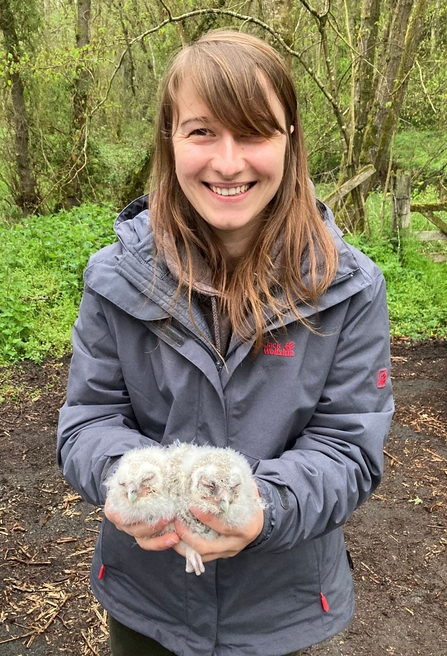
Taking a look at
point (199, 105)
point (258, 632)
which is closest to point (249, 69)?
point (199, 105)

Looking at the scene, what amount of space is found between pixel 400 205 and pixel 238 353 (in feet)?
26.2

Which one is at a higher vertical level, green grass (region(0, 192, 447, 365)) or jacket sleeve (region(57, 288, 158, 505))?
jacket sleeve (region(57, 288, 158, 505))

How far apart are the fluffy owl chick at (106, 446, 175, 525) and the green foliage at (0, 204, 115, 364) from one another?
17.5ft

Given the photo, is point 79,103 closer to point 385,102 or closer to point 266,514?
point 385,102

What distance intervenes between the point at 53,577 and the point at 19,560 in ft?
1.02

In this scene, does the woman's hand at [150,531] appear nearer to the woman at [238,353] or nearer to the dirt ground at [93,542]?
the woman at [238,353]

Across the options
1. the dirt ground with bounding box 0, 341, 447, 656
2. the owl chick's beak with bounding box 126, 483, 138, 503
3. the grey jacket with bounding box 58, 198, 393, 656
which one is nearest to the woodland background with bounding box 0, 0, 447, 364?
the dirt ground with bounding box 0, 341, 447, 656

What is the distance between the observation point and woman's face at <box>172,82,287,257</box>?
1593mm

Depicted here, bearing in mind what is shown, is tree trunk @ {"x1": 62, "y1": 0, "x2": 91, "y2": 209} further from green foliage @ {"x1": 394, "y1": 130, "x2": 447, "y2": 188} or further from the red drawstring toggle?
the red drawstring toggle

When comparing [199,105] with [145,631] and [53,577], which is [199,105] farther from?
[53,577]

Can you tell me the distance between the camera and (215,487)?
1383mm

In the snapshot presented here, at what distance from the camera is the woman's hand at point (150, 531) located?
1.42 metres

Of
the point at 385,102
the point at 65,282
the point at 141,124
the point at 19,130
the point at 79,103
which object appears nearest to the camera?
the point at 65,282

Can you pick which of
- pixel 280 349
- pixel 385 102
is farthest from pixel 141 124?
pixel 280 349
